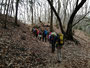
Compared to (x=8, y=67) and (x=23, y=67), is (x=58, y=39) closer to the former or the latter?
(x=23, y=67)

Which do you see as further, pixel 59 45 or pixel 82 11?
pixel 82 11

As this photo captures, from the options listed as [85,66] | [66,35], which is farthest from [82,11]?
[85,66]

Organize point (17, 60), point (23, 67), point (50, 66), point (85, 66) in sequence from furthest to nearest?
point (85, 66)
point (50, 66)
point (17, 60)
point (23, 67)

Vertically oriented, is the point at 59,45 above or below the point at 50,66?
above

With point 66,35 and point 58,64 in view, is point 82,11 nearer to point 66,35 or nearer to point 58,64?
point 66,35

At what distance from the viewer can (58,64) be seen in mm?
5348

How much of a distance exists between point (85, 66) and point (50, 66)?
2371 mm

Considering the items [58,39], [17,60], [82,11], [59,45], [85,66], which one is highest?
[82,11]

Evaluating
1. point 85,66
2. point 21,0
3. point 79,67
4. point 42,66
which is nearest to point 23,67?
point 42,66

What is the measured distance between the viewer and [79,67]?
5.21 meters

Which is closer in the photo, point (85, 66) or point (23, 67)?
point (23, 67)

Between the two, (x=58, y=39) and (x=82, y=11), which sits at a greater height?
(x=82, y=11)

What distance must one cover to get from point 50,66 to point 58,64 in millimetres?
612

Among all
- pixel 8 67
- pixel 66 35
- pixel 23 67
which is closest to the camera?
pixel 8 67
